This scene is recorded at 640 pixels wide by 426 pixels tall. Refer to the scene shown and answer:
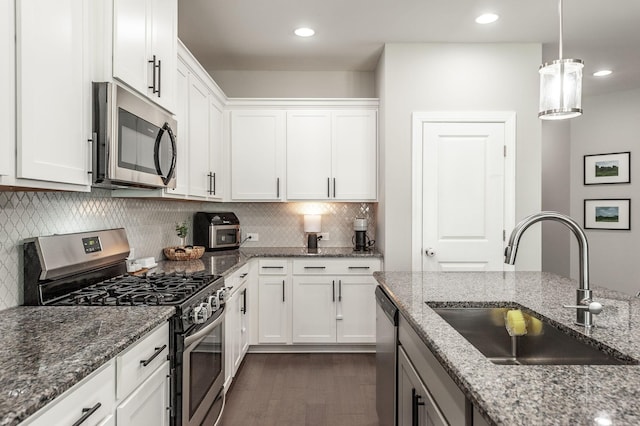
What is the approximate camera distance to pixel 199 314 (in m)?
1.90

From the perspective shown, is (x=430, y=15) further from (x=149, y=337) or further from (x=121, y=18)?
(x=149, y=337)

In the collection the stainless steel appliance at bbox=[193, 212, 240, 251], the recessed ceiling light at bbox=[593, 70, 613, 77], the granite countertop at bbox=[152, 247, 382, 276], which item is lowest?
the granite countertop at bbox=[152, 247, 382, 276]

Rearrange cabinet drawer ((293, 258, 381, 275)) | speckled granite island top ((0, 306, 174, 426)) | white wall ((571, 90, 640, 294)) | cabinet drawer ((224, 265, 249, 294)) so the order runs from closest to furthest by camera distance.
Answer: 1. speckled granite island top ((0, 306, 174, 426))
2. cabinet drawer ((224, 265, 249, 294))
3. cabinet drawer ((293, 258, 381, 275))
4. white wall ((571, 90, 640, 294))

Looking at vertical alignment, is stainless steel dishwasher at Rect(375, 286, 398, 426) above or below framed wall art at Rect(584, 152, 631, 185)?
below

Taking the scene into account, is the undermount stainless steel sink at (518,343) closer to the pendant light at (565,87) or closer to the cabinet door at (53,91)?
the pendant light at (565,87)

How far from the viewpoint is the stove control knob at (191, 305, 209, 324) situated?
1.87 metres

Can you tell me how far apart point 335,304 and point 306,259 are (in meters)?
0.49

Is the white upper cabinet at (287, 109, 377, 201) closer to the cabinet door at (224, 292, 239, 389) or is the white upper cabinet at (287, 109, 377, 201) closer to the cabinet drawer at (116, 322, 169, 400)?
the cabinet door at (224, 292, 239, 389)

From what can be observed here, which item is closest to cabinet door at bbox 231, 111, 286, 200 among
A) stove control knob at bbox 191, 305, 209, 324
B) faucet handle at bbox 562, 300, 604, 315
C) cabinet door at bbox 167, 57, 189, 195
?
cabinet door at bbox 167, 57, 189, 195

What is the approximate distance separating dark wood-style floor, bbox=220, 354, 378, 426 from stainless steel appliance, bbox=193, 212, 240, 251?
1068 millimetres

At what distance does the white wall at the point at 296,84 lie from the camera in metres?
4.46

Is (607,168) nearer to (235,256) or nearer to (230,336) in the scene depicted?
(235,256)

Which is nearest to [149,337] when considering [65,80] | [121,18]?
[65,80]

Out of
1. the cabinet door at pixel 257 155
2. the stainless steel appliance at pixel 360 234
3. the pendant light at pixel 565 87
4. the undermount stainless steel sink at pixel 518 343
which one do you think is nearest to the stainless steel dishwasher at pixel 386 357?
the undermount stainless steel sink at pixel 518 343
